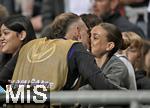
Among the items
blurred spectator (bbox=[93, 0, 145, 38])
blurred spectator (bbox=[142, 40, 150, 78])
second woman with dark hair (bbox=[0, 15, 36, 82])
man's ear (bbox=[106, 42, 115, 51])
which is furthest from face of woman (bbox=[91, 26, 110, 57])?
blurred spectator (bbox=[93, 0, 145, 38])

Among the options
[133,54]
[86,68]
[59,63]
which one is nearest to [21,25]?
[59,63]

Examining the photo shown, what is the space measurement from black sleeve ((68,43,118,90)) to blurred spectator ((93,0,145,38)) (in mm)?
3895

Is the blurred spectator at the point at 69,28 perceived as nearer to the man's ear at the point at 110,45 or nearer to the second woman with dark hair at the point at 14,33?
the man's ear at the point at 110,45

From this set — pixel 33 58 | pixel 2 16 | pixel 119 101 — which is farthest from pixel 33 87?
pixel 2 16

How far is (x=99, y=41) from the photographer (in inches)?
228

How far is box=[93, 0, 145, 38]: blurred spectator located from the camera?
915 centimetres

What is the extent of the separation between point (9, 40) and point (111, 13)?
11.2 feet

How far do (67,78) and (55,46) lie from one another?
30 centimetres

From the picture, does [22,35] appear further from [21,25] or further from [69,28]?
[69,28]

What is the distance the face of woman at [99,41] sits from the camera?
18.9ft

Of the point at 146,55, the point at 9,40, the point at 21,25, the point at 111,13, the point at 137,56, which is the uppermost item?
the point at 21,25

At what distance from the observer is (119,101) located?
390 centimetres

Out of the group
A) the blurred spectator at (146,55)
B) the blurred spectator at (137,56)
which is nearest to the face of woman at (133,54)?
the blurred spectator at (137,56)

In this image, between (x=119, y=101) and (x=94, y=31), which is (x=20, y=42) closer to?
(x=94, y=31)
